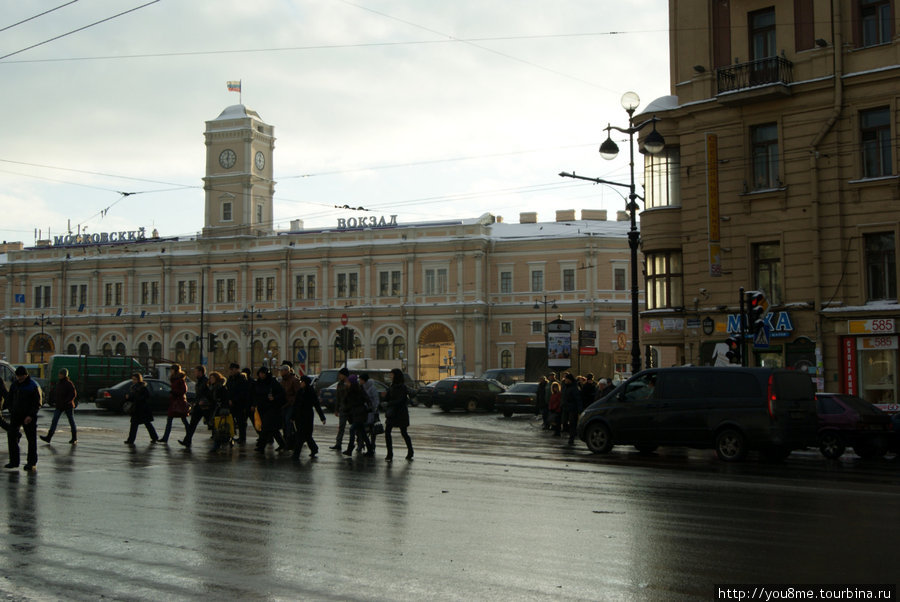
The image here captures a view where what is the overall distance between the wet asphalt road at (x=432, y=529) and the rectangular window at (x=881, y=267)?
11045mm

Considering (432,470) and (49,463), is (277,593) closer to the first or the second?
(432,470)

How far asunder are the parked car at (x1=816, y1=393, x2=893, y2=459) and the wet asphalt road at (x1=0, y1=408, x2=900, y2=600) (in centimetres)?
267

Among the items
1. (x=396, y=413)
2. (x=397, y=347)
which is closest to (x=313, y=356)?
(x=397, y=347)

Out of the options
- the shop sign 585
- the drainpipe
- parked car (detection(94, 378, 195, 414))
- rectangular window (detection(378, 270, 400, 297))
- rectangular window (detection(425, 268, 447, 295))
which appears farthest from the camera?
rectangular window (detection(378, 270, 400, 297))

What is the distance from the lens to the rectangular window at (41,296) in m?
88.9

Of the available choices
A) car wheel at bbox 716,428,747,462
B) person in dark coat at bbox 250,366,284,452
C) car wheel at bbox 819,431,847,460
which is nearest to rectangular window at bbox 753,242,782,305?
car wheel at bbox 819,431,847,460

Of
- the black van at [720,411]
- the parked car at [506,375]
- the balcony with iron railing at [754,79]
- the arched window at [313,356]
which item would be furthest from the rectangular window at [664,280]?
the arched window at [313,356]

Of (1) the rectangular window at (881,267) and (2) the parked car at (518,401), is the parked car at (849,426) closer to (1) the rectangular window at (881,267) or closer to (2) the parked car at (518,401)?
(1) the rectangular window at (881,267)

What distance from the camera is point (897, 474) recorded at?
54.6ft

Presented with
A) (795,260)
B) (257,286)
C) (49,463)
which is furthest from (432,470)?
(257,286)

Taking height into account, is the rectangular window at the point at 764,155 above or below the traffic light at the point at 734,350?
above

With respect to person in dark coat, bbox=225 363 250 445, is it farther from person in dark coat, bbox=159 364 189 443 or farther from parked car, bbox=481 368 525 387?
parked car, bbox=481 368 525 387

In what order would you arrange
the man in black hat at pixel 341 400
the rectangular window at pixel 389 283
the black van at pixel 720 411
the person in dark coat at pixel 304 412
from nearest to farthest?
the black van at pixel 720 411, the person in dark coat at pixel 304 412, the man in black hat at pixel 341 400, the rectangular window at pixel 389 283

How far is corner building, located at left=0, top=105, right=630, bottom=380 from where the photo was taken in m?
76.0
